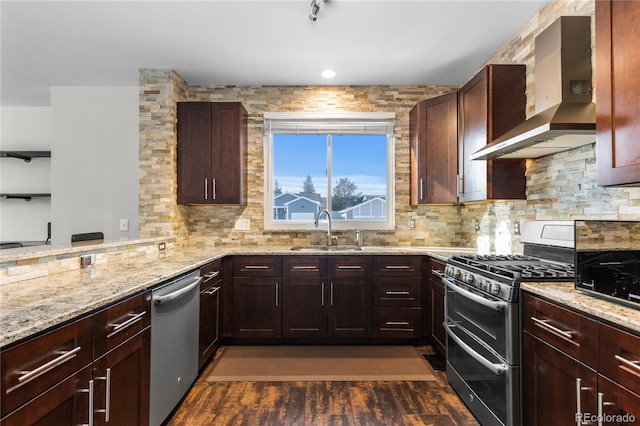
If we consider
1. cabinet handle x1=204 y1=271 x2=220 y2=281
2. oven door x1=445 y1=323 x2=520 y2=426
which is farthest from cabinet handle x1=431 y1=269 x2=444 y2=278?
cabinet handle x1=204 y1=271 x2=220 y2=281

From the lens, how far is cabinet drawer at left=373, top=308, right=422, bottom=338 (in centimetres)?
309

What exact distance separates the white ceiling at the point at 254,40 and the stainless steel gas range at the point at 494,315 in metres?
1.68

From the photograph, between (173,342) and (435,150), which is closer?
(173,342)

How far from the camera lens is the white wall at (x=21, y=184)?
4309 millimetres

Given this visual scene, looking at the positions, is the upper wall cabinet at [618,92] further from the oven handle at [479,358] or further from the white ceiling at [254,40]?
the white ceiling at [254,40]

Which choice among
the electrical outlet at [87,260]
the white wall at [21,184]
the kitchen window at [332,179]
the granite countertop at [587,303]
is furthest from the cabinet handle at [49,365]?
the white wall at [21,184]

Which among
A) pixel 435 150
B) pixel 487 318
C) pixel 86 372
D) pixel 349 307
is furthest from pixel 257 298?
pixel 435 150

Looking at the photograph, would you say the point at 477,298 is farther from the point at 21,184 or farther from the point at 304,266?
A: the point at 21,184

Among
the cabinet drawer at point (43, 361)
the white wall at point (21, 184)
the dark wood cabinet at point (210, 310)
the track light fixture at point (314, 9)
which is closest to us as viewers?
the cabinet drawer at point (43, 361)

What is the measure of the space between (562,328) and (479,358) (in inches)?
23.7

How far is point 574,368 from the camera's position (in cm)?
130

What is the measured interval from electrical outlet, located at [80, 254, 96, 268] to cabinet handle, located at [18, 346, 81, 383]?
103 centimetres

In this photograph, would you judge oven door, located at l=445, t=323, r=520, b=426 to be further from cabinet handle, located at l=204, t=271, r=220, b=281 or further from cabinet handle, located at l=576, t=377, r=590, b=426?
cabinet handle, located at l=204, t=271, r=220, b=281

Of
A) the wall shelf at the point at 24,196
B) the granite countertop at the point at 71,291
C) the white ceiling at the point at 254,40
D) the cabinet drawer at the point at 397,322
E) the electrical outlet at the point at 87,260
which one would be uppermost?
the white ceiling at the point at 254,40
